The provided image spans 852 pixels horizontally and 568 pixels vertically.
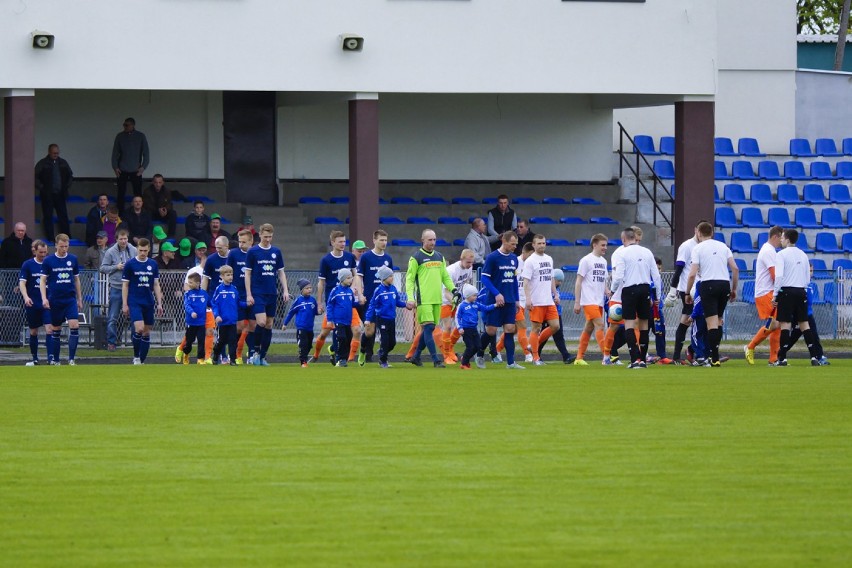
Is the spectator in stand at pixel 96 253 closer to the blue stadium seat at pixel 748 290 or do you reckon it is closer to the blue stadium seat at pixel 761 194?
the blue stadium seat at pixel 748 290

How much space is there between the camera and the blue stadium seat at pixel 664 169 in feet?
124

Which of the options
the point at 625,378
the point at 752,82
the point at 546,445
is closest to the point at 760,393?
the point at 625,378

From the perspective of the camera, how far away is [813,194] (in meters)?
38.6

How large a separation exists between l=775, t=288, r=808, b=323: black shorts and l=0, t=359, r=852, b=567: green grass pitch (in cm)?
445

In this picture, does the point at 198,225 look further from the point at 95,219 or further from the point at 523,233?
the point at 523,233

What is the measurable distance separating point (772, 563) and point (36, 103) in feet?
96.0

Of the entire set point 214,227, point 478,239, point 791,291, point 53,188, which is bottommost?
point 791,291

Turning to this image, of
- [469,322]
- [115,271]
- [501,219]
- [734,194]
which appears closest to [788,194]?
[734,194]

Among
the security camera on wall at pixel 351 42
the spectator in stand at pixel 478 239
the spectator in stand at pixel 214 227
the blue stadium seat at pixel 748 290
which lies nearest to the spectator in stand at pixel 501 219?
the spectator in stand at pixel 478 239

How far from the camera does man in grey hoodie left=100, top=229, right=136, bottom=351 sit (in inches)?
1071

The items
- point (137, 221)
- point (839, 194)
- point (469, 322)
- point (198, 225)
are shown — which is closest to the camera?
point (469, 322)

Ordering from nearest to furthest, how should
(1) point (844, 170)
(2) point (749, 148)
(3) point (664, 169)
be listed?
1. (3) point (664, 169)
2. (1) point (844, 170)
3. (2) point (749, 148)

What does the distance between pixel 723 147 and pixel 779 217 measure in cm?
305

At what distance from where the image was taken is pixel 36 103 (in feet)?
115
